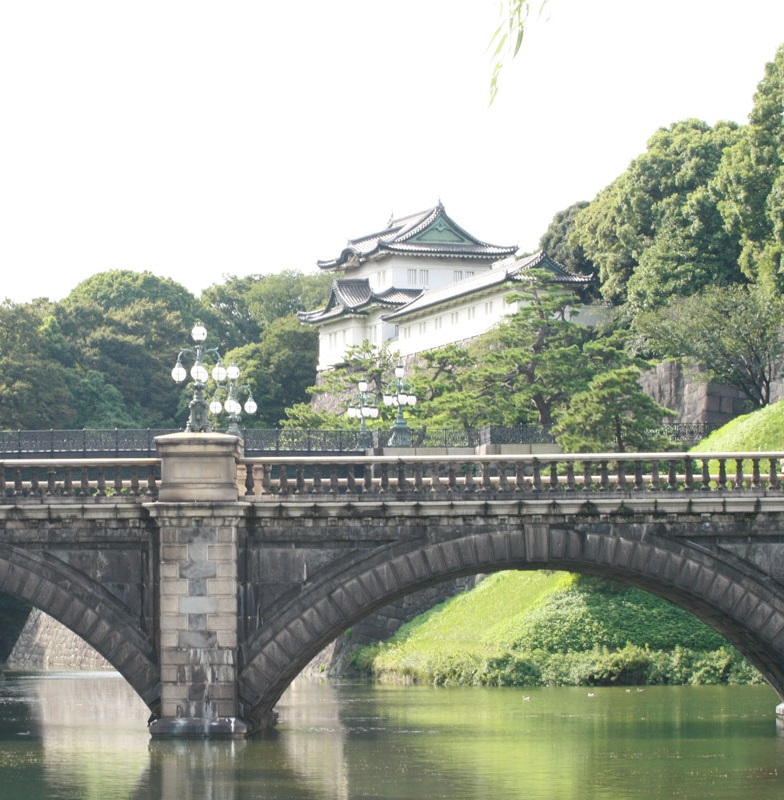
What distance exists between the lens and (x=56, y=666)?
7662cm

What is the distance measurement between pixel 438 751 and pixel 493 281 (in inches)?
2430

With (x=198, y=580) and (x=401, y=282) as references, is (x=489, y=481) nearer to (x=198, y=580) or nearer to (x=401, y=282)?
(x=198, y=580)

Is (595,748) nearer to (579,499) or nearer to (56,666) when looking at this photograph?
(579,499)

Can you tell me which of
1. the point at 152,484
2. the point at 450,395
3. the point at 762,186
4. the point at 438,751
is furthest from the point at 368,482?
the point at 762,186

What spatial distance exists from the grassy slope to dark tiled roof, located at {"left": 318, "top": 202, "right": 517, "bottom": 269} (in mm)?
53487

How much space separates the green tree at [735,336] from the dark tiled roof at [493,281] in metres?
11.0

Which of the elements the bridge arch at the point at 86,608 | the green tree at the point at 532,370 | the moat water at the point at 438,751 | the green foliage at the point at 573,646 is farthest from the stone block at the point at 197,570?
the green tree at the point at 532,370

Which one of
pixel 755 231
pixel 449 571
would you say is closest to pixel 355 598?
pixel 449 571

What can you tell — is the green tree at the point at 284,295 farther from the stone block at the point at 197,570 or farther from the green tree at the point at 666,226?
the stone block at the point at 197,570

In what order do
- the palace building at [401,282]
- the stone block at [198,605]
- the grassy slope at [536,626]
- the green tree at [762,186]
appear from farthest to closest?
1. the palace building at [401,282]
2. the green tree at [762,186]
3. the grassy slope at [536,626]
4. the stone block at [198,605]

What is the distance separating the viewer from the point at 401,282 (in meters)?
116

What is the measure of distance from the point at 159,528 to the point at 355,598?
382cm

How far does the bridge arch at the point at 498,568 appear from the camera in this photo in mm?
35875

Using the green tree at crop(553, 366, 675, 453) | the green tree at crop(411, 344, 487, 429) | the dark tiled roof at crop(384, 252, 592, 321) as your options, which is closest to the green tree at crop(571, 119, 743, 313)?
the dark tiled roof at crop(384, 252, 592, 321)
